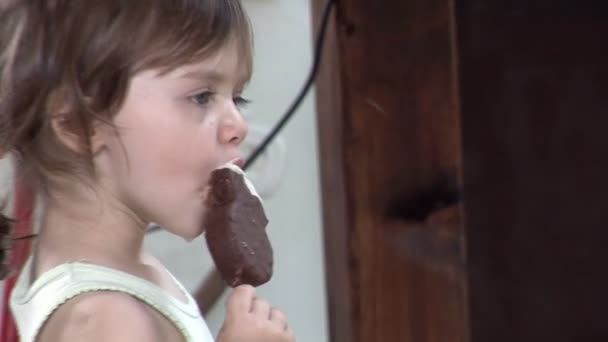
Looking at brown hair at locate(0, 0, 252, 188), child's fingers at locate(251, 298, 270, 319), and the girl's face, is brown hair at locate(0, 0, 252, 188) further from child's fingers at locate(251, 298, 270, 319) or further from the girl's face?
child's fingers at locate(251, 298, 270, 319)

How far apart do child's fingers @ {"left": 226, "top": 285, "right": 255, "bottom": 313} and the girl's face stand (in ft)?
0.18

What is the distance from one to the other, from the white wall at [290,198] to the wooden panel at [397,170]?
1.47 ft

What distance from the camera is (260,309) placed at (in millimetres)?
762

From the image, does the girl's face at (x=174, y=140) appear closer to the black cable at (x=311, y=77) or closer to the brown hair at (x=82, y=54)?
the brown hair at (x=82, y=54)

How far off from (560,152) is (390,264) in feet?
0.89

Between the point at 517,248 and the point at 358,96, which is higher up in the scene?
the point at 358,96

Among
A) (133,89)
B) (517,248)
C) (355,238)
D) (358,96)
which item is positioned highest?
(133,89)

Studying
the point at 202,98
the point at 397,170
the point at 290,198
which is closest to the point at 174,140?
the point at 202,98

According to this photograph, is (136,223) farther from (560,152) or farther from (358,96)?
(560,152)

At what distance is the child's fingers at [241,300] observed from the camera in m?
0.75

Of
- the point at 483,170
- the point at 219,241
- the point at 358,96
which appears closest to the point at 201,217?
the point at 219,241

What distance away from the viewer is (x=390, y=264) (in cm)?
110

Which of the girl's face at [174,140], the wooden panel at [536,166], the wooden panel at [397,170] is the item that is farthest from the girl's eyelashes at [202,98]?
the wooden panel at [536,166]

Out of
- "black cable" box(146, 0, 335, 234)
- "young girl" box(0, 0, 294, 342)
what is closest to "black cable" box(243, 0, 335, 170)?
"black cable" box(146, 0, 335, 234)
